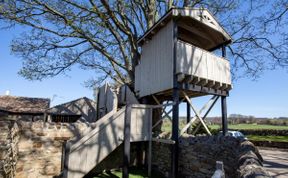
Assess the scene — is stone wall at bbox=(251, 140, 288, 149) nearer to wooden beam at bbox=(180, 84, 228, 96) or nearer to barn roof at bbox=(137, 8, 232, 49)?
wooden beam at bbox=(180, 84, 228, 96)

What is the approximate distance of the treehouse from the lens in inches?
309

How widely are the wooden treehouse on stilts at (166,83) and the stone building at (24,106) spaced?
38.7 feet

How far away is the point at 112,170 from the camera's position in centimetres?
916

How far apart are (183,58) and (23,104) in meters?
18.4

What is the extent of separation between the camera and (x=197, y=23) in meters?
8.83

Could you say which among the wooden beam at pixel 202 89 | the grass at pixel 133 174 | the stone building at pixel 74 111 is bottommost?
the grass at pixel 133 174

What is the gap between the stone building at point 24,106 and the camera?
57.4 feet

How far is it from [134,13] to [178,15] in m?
6.58

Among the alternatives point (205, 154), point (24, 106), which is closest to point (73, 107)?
point (24, 106)

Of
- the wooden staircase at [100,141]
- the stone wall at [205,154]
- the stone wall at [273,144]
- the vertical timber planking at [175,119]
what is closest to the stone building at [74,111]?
the wooden staircase at [100,141]

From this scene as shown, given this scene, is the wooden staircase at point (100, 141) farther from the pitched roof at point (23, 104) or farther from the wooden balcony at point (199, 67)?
the pitched roof at point (23, 104)

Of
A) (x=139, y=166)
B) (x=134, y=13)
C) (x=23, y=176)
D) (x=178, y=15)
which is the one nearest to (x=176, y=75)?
(x=178, y=15)

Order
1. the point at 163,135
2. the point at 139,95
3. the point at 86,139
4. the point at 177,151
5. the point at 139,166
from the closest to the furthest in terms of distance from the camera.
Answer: the point at 86,139, the point at 177,151, the point at 163,135, the point at 139,166, the point at 139,95

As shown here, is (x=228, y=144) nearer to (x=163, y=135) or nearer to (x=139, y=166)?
(x=163, y=135)
